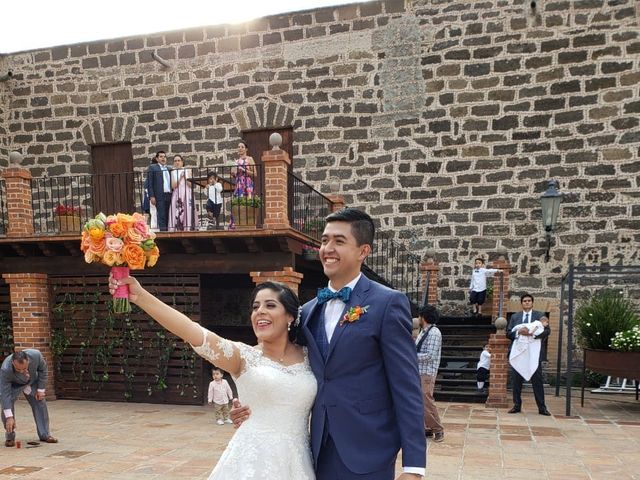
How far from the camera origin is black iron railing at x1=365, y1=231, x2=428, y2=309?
11.3 m

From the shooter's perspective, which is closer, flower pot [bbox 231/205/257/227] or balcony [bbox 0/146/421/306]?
balcony [bbox 0/146/421/306]

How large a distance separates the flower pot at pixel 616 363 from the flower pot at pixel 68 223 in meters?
9.29

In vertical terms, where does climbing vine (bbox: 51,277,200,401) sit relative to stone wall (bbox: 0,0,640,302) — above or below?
below

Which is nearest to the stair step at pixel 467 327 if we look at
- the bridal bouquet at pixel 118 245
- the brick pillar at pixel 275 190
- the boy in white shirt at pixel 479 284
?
the boy in white shirt at pixel 479 284

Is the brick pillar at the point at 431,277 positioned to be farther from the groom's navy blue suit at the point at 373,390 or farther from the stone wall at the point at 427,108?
the groom's navy blue suit at the point at 373,390

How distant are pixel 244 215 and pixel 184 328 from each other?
6.03m

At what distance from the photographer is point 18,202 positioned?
8688 millimetres

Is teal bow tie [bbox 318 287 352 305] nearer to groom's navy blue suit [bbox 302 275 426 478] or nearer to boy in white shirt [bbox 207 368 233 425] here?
groom's navy blue suit [bbox 302 275 426 478]

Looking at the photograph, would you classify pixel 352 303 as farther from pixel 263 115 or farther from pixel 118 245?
pixel 263 115

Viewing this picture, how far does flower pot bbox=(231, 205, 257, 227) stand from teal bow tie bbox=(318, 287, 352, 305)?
5.82 metres

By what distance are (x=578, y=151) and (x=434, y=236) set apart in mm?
3395

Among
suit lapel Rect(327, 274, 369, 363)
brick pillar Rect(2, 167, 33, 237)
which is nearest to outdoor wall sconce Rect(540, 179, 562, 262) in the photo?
suit lapel Rect(327, 274, 369, 363)

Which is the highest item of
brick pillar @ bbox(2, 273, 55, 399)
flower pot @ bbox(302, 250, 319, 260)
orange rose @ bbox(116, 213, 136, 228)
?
orange rose @ bbox(116, 213, 136, 228)

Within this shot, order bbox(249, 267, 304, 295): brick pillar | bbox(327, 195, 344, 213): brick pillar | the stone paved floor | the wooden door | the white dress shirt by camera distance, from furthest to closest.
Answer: the wooden door → bbox(327, 195, 344, 213): brick pillar → bbox(249, 267, 304, 295): brick pillar → the stone paved floor → the white dress shirt
